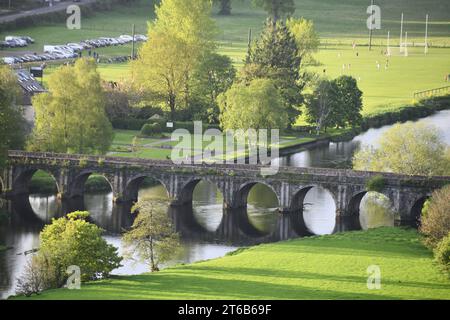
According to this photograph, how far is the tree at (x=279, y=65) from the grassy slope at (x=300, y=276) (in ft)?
174

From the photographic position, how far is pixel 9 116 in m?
125

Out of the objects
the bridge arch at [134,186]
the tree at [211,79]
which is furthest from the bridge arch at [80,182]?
the tree at [211,79]

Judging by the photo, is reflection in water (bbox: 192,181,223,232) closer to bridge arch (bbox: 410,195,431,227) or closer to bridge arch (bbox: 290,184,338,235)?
bridge arch (bbox: 290,184,338,235)

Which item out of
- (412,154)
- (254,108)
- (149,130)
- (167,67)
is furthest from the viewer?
(167,67)

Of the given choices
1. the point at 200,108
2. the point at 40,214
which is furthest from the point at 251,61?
the point at 40,214

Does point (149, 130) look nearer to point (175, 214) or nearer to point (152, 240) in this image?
point (175, 214)

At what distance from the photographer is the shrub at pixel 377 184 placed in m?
116

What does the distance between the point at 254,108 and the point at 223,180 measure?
24.6 m

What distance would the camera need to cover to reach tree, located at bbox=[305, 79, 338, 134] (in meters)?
160

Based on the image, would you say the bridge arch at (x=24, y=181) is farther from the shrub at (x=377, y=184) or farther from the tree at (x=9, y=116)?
the shrub at (x=377, y=184)

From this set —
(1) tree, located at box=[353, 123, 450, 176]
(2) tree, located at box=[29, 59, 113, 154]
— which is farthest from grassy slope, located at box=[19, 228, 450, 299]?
(2) tree, located at box=[29, 59, 113, 154]

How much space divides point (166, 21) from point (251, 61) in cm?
1694

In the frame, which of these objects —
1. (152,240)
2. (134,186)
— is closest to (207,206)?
(134,186)

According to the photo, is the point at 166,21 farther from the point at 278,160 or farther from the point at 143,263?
the point at 143,263
